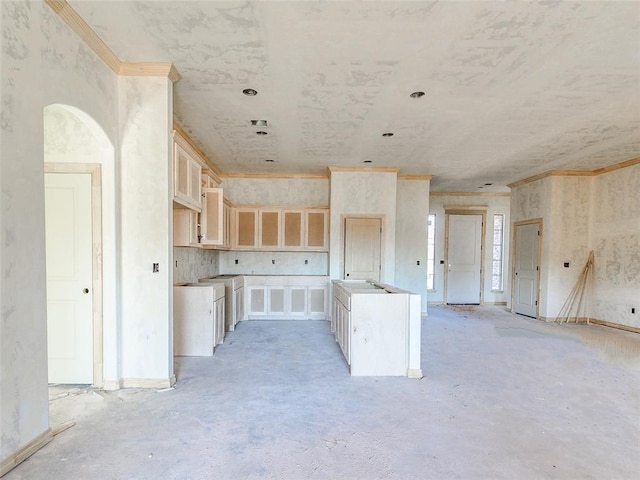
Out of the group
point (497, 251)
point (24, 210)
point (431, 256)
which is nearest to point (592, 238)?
point (497, 251)

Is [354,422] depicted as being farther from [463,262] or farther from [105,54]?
[463,262]

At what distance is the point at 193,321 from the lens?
3.66 meters

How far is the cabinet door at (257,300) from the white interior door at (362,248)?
1.52m

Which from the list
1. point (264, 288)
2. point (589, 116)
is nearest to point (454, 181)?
point (589, 116)

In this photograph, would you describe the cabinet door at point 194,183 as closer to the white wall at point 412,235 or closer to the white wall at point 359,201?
the white wall at point 359,201

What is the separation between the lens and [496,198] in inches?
302

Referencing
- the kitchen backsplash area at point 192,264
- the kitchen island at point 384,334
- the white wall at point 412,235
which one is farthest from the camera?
the white wall at point 412,235

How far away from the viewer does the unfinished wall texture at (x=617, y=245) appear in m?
4.93

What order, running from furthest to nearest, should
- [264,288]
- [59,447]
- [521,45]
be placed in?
[264,288]
[521,45]
[59,447]

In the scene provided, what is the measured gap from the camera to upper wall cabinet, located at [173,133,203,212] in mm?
3010

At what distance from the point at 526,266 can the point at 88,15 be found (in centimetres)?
740

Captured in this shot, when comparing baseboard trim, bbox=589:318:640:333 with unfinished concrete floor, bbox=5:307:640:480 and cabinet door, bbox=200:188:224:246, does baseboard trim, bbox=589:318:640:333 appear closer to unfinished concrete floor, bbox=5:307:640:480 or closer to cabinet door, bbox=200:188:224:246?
unfinished concrete floor, bbox=5:307:640:480

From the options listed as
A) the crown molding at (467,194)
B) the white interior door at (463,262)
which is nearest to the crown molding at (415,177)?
the crown molding at (467,194)

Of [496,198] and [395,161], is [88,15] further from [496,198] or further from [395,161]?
[496,198]
